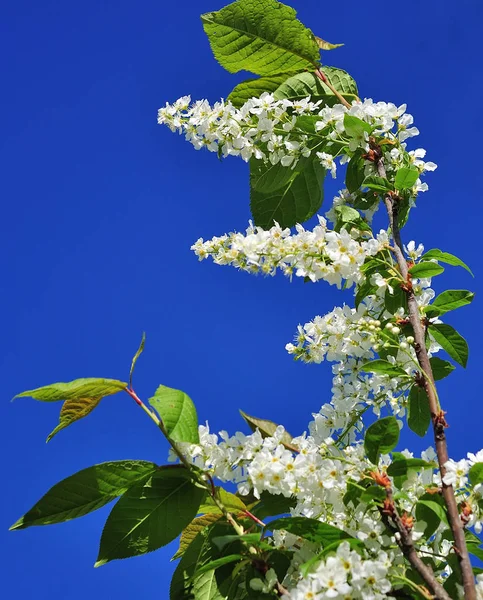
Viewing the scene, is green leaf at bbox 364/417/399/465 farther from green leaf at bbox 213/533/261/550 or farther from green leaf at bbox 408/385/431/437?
green leaf at bbox 408/385/431/437

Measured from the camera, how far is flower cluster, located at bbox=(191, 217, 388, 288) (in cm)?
234

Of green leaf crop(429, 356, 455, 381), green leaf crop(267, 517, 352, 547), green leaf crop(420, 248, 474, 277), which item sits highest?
green leaf crop(420, 248, 474, 277)

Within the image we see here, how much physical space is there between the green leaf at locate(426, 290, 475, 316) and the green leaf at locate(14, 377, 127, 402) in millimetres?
1187

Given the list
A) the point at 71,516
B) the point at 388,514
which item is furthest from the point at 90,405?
the point at 388,514

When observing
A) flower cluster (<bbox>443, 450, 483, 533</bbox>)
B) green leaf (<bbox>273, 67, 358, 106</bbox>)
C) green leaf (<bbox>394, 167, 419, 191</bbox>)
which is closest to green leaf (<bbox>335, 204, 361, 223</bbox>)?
green leaf (<bbox>394, 167, 419, 191</bbox>)

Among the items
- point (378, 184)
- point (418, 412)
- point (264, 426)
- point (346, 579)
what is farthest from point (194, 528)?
point (378, 184)

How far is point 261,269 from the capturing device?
2.46 meters

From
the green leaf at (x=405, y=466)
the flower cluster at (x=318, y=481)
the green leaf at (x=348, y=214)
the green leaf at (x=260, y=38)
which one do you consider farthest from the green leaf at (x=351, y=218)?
the green leaf at (x=405, y=466)

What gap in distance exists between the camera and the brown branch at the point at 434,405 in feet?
5.61

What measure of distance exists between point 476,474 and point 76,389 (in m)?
1.20

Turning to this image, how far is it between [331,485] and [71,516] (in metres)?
0.81

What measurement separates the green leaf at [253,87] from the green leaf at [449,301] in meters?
1.37

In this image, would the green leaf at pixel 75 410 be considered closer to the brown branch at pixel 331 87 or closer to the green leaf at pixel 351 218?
the green leaf at pixel 351 218

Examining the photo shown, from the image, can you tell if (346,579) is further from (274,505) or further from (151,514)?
(151,514)
